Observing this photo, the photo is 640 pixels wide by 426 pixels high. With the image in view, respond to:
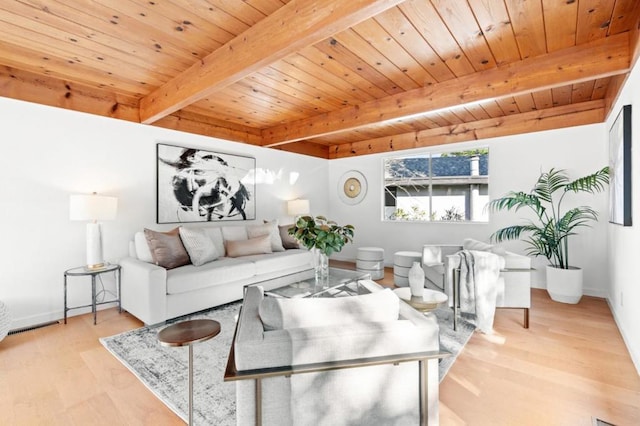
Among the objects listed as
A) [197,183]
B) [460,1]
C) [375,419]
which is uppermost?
[460,1]

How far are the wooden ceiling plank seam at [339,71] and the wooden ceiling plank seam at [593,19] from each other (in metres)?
1.65

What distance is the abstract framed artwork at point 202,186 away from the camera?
3.81m

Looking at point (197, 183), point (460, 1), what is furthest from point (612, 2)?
point (197, 183)

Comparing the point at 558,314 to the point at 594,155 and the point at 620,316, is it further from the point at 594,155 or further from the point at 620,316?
the point at 594,155

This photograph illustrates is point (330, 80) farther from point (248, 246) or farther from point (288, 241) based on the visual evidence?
point (288, 241)

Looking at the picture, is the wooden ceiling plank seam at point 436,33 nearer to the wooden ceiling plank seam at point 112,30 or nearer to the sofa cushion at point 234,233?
the wooden ceiling plank seam at point 112,30

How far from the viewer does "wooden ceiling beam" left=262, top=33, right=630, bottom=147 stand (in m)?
2.35

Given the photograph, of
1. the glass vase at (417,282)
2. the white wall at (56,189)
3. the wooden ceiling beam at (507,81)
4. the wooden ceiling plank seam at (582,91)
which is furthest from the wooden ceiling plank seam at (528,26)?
the white wall at (56,189)

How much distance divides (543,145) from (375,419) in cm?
441

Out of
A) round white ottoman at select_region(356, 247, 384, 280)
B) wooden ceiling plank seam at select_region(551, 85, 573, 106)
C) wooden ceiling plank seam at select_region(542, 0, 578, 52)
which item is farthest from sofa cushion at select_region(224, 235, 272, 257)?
wooden ceiling plank seam at select_region(551, 85, 573, 106)

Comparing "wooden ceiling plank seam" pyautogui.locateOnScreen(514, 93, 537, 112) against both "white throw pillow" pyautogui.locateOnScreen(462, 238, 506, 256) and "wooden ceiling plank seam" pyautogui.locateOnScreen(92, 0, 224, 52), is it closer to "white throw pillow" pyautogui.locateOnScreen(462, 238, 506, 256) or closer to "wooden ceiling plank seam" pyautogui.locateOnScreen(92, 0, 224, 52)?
"white throw pillow" pyautogui.locateOnScreen(462, 238, 506, 256)

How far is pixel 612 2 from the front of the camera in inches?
75.8

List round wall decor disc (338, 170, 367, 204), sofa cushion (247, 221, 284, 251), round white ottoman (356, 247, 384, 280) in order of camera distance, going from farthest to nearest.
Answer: round wall decor disc (338, 170, 367, 204) < round white ottoman (356, 247, 384, 280) < sofa cushion (247, 221, 284, 251)

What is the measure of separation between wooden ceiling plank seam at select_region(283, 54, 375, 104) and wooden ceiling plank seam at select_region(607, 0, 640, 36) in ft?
6.57
